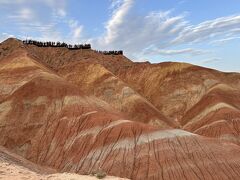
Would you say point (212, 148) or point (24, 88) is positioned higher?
point (24, 88)

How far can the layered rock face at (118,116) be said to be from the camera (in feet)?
172

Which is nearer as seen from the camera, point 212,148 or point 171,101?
point 212,148

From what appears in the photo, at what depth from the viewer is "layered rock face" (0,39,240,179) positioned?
52469 millimetres

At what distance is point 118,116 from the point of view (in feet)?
227

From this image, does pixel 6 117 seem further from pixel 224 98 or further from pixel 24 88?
→ pixel 224 98

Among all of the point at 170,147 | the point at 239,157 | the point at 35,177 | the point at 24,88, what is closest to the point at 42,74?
the point at 24,88

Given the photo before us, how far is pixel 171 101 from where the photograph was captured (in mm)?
107000

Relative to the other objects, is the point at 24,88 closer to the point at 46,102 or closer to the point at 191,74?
the point at 46,102

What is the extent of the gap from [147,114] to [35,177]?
2840 inches

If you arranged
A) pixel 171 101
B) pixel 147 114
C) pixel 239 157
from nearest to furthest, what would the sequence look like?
1. pixel 239 157
2. pixel 147 114
3. pixel 171 101

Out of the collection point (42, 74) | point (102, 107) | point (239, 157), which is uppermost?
point (42, 74)

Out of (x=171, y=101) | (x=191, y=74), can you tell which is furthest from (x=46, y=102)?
(x=191, y=74)

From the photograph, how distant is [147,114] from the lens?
91188 mm

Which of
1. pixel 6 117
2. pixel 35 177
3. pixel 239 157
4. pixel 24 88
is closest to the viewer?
pixel 35 177
